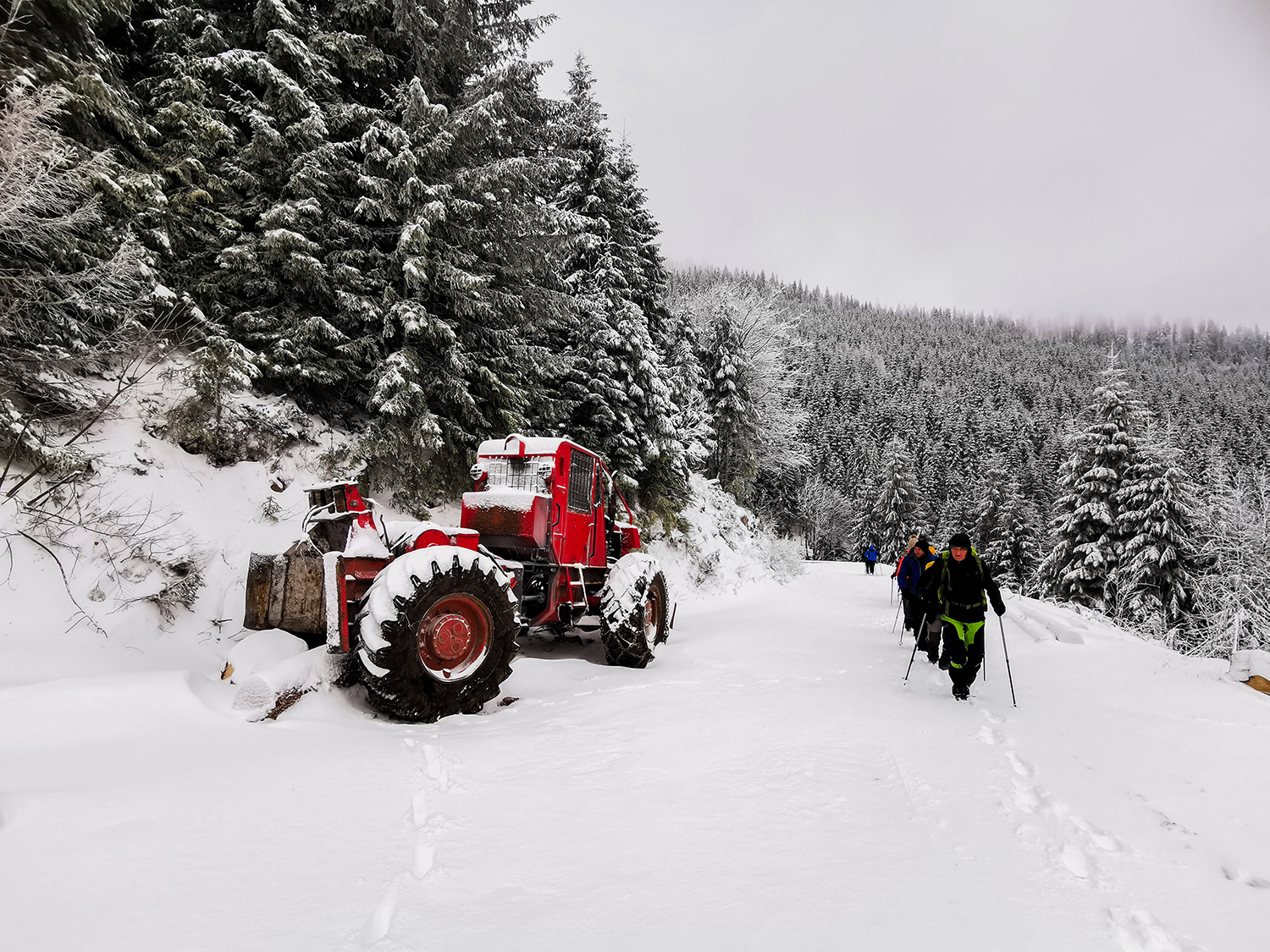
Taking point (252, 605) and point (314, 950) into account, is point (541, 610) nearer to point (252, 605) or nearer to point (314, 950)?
point (252, 605)

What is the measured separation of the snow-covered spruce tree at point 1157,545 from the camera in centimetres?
2069

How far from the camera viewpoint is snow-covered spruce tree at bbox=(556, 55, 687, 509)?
1452 cm

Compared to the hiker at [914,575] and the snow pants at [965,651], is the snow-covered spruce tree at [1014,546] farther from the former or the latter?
the snow pants at [965,651]

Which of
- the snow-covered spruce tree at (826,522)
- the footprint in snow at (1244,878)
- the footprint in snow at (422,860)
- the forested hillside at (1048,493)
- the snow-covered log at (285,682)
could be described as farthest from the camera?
the snow-covered spruce tree at (826,522)

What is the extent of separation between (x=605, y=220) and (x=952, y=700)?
45.5ft

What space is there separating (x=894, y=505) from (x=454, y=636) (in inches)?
2064

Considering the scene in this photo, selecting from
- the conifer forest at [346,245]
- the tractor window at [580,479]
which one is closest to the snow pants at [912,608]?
the tractor window at [580,479]

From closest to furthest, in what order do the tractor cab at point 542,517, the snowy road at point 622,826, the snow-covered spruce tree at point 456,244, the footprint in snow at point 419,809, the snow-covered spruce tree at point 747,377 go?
the snowy road at point 622,826 → the footprint in snow at point 419,809 → the tractor cab at point 542,517 → the snow-covered spruce tree at point 456,244 → the snow-covered spruce tree at point 747,377

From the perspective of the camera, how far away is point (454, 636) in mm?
5684

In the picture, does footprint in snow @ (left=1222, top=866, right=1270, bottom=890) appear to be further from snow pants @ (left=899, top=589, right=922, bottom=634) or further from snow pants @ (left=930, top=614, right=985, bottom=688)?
snow pants @ (left=899, top=589, right=922, bottom=634)

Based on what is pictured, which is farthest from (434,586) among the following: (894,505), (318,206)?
(894,505)

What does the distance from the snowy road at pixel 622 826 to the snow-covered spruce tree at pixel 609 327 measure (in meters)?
9.31

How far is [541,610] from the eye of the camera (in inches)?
306

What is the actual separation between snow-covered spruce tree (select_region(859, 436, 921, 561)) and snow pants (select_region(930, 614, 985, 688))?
154 feet
